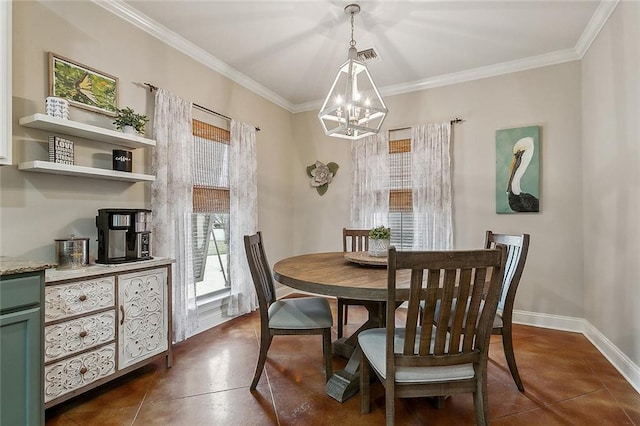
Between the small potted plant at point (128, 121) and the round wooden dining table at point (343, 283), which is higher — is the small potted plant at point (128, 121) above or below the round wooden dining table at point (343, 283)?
above

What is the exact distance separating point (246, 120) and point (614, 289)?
3.91m

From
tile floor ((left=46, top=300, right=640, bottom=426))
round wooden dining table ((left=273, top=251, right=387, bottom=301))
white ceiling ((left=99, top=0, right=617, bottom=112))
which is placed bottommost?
tile floor ((left=46, top=300, right=640, bottom=426))

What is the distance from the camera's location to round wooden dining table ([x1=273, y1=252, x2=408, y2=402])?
1.55 meters

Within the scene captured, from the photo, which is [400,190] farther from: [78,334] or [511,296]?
[78,334]

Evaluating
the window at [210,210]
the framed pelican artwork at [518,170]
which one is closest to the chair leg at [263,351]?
the window at [210,210]

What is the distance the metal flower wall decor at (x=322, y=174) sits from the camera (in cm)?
443

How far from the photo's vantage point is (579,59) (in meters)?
3.13

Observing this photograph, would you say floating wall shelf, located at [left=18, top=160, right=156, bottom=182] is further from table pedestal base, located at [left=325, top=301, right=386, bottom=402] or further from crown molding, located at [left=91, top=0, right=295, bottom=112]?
table pedestal base, located at [left=325, top=301, right=386, bottom=402]

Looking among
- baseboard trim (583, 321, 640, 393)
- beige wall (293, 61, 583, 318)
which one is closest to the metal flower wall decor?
beige wall (293, 61, 583, 318)

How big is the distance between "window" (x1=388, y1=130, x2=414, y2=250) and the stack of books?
3.19 meters

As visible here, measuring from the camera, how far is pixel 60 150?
2.00 m

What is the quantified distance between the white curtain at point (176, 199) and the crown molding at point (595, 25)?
3.55 metres

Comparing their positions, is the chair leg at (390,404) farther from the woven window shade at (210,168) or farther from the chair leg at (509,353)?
the woven window shade at (210,168)

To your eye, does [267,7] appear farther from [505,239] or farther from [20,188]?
[505,239]
